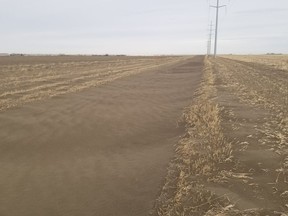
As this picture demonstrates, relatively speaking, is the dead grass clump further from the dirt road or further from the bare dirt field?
the dirt road

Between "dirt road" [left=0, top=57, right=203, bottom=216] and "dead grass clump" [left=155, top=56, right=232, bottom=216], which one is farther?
"dirt road" [left=0, top=57, right=203, bottom=216]

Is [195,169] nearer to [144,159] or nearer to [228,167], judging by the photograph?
[228,167]

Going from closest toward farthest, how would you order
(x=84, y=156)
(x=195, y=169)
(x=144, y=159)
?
(x=195, y=169)
(x=144, y=159)
(x=84, y=156)

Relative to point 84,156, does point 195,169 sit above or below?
above

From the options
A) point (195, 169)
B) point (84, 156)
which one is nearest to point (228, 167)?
point (195, 169)

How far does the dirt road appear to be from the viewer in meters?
6.09

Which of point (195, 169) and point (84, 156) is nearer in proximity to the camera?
point (195, 169)

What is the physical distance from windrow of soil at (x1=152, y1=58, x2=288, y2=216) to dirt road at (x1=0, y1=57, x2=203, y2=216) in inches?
16.3

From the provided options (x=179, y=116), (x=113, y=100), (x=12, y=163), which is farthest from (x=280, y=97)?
A: (x=12, y=163)

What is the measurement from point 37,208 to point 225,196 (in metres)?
2.80

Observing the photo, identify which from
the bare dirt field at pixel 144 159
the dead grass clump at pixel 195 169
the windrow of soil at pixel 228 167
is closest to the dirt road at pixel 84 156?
the bare dirt field at pixel 144 159

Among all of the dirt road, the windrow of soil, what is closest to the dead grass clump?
the windrow of soil

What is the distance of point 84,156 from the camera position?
8648mm

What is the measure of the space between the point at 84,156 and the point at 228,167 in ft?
10.5
